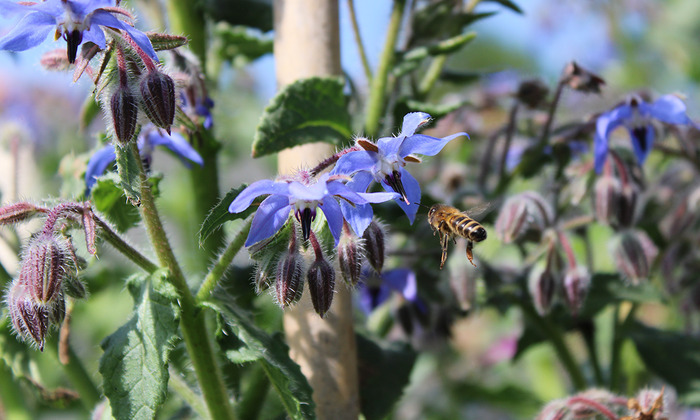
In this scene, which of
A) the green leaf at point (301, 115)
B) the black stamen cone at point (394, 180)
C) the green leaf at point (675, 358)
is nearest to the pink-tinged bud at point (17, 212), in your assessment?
the green leaf at point (301, 115)

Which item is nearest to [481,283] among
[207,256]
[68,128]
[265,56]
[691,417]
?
[207,256]

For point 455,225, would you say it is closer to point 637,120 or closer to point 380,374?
point 380,374

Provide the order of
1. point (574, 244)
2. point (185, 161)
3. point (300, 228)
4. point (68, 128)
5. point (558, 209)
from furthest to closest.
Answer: point (68, 128) → point (574, 244) → point (558, 209) → point (185, 161) → point (300, 228)

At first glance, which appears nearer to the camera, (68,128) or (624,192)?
(624,192)

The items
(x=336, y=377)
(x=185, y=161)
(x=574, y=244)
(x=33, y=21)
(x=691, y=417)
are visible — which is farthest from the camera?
(x=691, y=417)

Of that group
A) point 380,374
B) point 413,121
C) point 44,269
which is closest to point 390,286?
point 380,374

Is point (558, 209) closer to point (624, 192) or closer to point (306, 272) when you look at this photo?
point (624, 192)

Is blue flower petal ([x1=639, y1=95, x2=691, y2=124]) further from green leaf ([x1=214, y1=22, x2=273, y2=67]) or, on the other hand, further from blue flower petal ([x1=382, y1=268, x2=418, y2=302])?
green leaf ([x1=214, y1=22, x2=273, y2=67])

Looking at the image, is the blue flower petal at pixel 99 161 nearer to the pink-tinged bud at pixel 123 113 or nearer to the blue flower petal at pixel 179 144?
the blue flower petal at pixel 179 144
